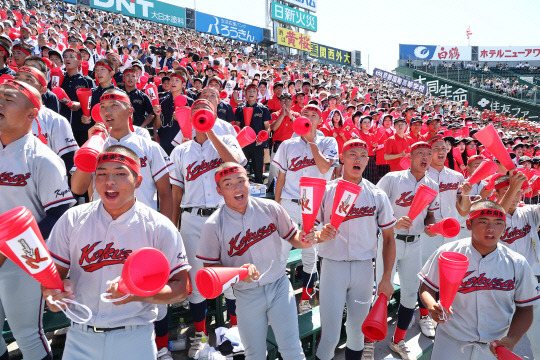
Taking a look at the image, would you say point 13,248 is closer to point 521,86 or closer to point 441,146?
point 441,146

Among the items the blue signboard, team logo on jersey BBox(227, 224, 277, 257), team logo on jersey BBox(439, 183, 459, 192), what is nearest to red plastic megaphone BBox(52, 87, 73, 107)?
team logo on jersey BBox(227, 224, 277, 257)

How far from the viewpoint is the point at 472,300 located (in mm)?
2824

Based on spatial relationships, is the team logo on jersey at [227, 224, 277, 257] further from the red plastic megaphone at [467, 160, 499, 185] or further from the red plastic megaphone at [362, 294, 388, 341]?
the red plastic megaphone at [467, 160, 499, 185]

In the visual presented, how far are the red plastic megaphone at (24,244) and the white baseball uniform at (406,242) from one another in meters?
3.41

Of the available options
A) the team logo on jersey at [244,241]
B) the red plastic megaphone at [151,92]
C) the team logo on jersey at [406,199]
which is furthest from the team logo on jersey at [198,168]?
the red plastic megaphone at [151,92]

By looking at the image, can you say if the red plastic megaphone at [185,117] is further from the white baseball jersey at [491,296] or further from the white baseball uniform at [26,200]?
the white baseball jersey at [491,296]

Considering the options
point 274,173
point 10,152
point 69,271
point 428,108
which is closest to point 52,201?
point 10,152

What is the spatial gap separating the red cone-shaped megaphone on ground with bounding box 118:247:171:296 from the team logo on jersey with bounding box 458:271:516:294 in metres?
2.45

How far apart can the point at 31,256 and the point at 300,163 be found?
3529mm

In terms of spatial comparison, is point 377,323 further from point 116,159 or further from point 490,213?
point 116,159

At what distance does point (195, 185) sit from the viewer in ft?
12.0

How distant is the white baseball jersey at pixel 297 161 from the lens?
473 centimetres

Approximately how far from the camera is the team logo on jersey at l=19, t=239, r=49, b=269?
158 cm

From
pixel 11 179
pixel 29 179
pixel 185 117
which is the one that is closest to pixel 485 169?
pixel 185 117
